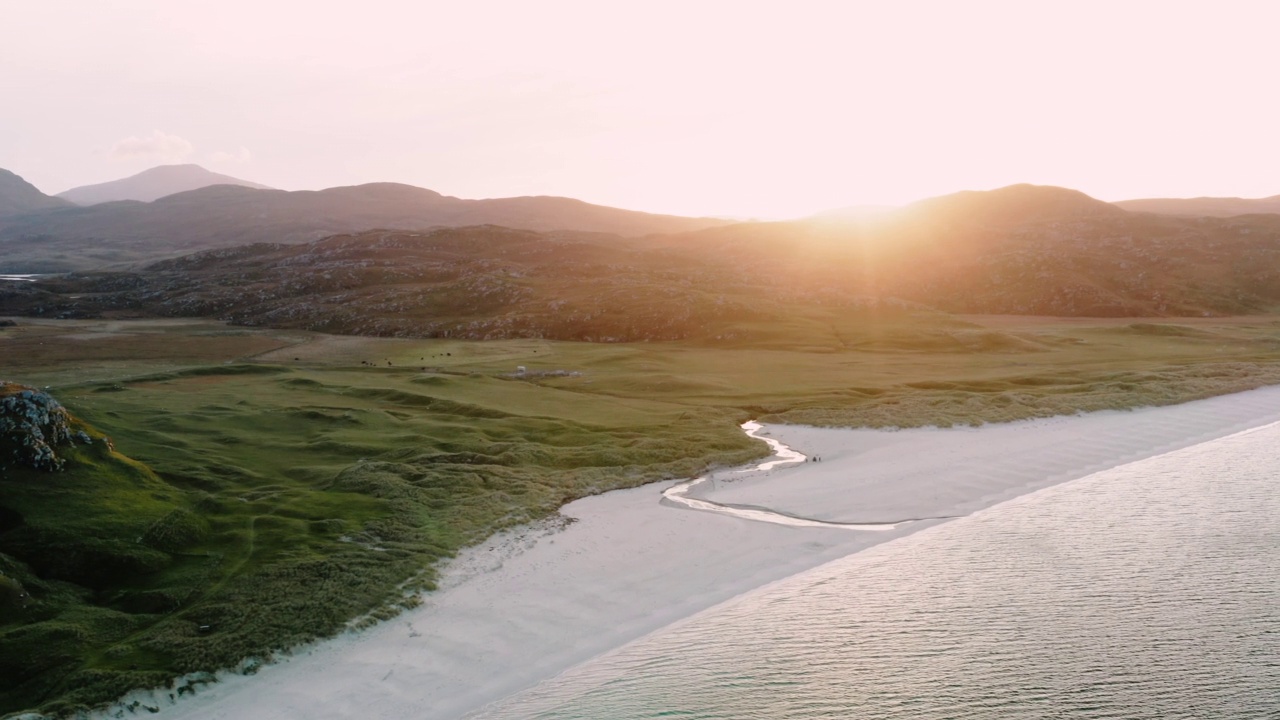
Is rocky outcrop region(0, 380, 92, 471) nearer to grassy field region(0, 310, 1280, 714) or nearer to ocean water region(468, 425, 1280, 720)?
grassy field region(0, 310, 1280, 714)

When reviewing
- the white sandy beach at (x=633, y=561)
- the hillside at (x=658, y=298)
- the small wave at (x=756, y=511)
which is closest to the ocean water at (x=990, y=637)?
the white sandy beach at (x=633, y=561)

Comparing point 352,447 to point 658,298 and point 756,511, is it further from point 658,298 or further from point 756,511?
point 658,298

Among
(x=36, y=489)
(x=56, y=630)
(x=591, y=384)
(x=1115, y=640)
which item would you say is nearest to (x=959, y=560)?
(x=1115, y=640)

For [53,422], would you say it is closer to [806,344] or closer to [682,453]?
[682,453]

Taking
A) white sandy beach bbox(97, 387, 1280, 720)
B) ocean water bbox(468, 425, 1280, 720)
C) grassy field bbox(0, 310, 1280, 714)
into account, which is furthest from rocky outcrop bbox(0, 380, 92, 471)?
ocean water bbox(468, 425, 1280, 720)

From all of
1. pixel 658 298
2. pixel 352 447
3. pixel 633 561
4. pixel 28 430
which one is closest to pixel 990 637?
pixel 633 561

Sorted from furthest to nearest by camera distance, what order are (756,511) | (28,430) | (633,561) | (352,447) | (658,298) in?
(658,298), (352,447), (756,511), (633,561), (28,430)

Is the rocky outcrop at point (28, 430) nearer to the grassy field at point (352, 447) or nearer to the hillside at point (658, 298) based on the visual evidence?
the grassy field at point (352, 447)
